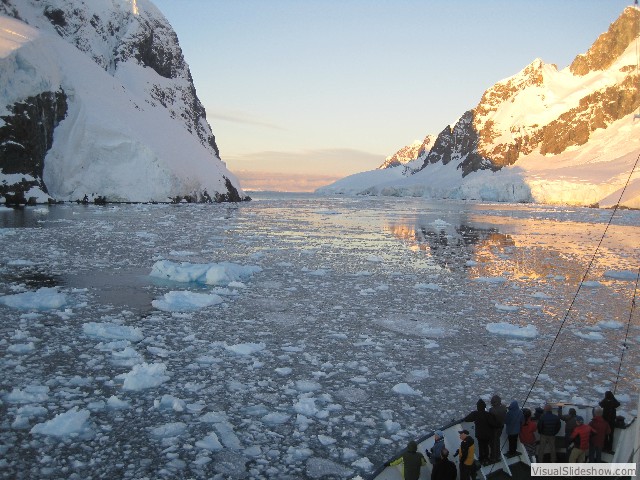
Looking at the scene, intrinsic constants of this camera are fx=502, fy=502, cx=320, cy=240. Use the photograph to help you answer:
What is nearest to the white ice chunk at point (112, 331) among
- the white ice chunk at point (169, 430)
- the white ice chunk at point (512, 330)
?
the white ice chunk at point (169, 430)

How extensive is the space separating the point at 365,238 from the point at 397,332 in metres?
20.1

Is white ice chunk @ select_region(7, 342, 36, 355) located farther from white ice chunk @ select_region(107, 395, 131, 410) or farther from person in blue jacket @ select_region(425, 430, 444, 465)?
person in blue jacket @ select_region(425, 430, 444, 465)

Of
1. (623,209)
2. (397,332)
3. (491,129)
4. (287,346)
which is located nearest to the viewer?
(287,346)

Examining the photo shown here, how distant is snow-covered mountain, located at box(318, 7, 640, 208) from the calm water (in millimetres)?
90692

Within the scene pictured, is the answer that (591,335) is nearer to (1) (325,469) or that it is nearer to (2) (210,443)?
(1) (325,469)

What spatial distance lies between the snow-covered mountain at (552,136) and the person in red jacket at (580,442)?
98960 millimetres

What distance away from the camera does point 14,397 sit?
7.32 metres

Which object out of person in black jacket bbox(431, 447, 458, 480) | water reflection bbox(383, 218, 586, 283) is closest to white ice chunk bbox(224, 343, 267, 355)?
person in black jacket bbox(431, 447, 458, 480)

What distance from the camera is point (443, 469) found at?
559 centimetres

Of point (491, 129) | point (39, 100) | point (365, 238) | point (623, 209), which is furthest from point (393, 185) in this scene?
point (365, 238)

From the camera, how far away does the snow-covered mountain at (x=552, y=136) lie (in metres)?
112

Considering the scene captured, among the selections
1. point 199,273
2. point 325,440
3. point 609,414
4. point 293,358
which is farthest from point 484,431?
point 199,273

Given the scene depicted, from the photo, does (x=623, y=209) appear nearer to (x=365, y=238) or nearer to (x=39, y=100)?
(x=365, y=238)

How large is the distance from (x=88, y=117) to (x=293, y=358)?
198 feet
